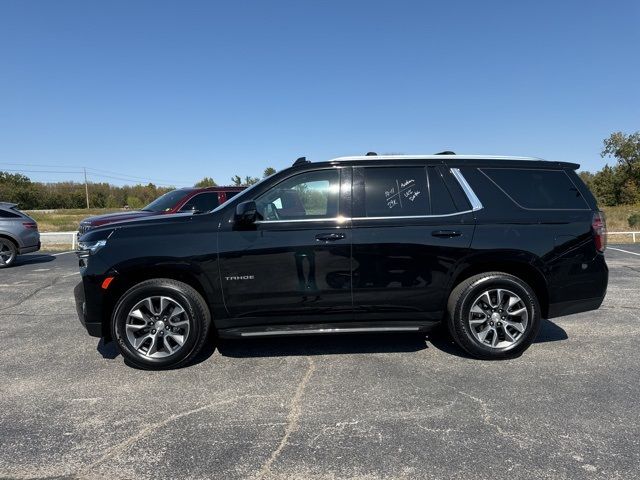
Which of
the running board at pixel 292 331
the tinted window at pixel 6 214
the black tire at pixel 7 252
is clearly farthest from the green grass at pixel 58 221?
the running board at pixel 292 331

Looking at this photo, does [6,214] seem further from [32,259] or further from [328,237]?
[328,237]

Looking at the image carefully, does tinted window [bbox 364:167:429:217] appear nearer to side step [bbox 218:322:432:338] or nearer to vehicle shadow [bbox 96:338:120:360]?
side step [bbox 218:322:432:338]

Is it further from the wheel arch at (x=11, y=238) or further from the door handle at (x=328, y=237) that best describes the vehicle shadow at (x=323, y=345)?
the wheel arch at (x=11, y=238)

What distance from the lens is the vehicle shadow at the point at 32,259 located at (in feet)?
38.8

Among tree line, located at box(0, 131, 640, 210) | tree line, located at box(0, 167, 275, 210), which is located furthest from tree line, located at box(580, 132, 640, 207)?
tree line, located at box(0, 167, 275, 210)

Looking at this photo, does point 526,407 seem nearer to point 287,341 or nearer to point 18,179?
point 287,341

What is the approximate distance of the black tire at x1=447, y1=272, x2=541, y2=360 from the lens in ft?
13.8

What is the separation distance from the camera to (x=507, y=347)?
4.25 meters

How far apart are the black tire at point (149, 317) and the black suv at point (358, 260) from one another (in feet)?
0.04

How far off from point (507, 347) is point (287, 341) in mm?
2251

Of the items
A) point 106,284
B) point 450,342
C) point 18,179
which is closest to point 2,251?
point 106,284

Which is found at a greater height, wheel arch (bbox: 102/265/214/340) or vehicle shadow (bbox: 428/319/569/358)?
wheel arch (bbox: 102/265/214/340)

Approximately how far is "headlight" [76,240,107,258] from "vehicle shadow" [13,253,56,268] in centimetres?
902

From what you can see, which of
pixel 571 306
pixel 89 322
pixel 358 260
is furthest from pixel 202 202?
pixel 571 306
